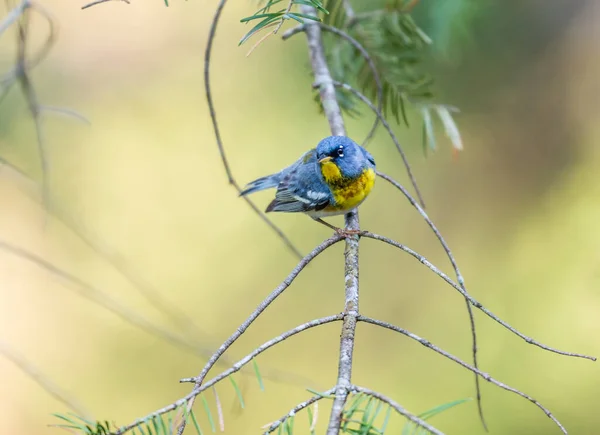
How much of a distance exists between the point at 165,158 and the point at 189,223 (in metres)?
0.45

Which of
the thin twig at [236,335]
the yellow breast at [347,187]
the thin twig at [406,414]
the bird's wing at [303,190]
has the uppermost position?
the bird's wing at [303,190]

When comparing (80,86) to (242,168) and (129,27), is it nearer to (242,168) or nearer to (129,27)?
(129,27)


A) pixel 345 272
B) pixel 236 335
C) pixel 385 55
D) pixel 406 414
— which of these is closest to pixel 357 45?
pixel 385 55

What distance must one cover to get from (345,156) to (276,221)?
5.98 ft

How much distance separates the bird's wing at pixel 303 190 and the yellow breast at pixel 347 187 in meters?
0.03

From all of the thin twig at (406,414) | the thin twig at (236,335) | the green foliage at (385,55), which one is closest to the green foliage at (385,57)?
the green foliage at (385,55)

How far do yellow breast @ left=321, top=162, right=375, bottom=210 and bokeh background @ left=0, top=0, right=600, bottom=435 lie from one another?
43.9 inches

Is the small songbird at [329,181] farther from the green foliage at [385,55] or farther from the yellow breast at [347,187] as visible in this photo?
the green foliage at [385,55]

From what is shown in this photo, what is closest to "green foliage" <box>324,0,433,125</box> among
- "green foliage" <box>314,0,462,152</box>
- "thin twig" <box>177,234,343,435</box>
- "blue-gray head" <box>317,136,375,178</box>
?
"green foliage" <box>314,0,462,152</box>

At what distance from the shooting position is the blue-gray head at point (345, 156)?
1.33 meters

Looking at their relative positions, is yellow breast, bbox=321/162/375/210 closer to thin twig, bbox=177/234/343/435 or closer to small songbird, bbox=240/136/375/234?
small songbird, bbox=240/136/375/234

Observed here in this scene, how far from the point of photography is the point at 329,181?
155 centimetres

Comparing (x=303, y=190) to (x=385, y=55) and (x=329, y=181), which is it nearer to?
(x=329, y=181)

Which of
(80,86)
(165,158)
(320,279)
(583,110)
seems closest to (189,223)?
(165,158)
